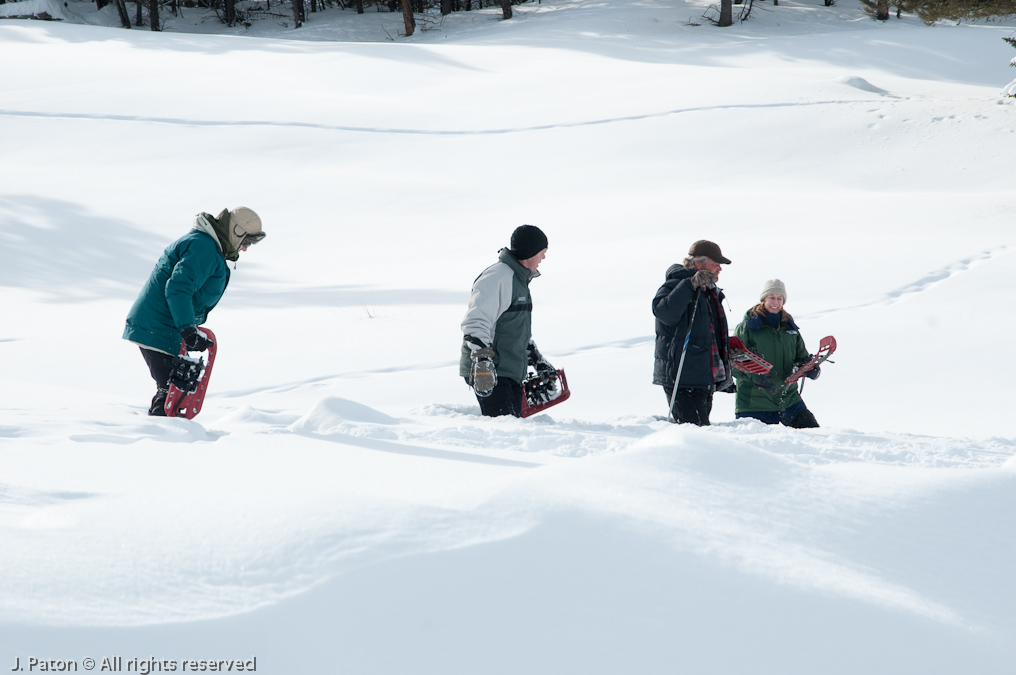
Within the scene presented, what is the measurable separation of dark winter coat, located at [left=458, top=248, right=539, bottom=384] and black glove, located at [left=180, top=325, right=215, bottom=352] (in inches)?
52.6

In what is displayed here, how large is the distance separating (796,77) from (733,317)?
1208 centimetres

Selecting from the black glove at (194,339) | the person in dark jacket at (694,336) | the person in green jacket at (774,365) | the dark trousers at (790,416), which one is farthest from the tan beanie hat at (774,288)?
the black glove at (194,339)

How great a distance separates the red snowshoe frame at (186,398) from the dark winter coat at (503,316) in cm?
137

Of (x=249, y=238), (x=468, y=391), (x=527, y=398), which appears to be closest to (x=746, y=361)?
(x=527, y=398)

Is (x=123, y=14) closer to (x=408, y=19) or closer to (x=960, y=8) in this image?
(x=408, y=19)

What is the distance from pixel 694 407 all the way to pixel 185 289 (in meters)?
2.71

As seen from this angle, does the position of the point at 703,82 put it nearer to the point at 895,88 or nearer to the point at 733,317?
the point at 895,88

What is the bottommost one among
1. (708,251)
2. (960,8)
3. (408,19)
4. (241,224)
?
(708,251)

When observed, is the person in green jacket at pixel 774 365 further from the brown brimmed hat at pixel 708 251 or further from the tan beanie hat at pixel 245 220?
the tan beanie hat at pixel 245 220

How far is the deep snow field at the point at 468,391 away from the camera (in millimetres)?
1821

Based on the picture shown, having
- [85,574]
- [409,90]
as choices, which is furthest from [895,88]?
[85,574]

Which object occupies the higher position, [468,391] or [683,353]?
[683,353]

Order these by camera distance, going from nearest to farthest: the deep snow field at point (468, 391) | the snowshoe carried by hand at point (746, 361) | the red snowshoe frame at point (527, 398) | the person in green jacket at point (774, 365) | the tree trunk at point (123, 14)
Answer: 1. the deep snow field at point (468, 391)
2. the red snowshoe frame at point (527, 398)
3. the snowshoe carried by hand at point (746, 361)
4. the person in green jacket at point (774, 365)
5. the tree trunk at point (123, 14)

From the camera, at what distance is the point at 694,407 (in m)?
4.43
